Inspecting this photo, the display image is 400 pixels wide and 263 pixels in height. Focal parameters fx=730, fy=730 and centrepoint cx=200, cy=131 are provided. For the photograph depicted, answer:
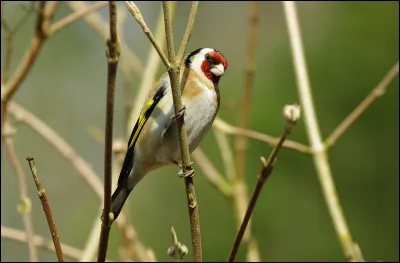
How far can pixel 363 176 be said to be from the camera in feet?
23.0

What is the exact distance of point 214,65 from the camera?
2486 mm

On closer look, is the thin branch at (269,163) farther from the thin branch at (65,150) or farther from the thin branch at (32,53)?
the thin branch at (65,150)

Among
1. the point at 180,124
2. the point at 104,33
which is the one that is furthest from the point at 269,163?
the point at 104,33

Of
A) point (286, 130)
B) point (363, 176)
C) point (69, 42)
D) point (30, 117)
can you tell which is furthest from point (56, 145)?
point (69, 42)

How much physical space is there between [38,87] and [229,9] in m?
3.22

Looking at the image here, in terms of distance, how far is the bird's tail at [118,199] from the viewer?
2127 millimetres

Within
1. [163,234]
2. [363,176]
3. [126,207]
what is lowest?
[126,207]

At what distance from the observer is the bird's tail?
213cm

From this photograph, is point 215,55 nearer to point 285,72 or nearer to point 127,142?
point 127,142

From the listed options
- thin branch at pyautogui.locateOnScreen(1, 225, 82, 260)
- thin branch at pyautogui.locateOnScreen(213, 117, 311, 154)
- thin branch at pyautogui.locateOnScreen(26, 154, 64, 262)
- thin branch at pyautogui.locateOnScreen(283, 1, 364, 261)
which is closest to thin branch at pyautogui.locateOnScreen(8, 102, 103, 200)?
thin branch at pyautogui.locateOnScreen(1, 225, 82, 260)

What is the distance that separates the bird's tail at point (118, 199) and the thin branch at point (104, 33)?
0.42 metres

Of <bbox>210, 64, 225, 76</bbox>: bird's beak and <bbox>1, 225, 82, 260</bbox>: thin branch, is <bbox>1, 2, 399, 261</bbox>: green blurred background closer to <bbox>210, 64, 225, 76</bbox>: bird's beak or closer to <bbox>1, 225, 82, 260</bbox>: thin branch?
<bbox>210, 64, 225, 76</bbox>: bird's beak

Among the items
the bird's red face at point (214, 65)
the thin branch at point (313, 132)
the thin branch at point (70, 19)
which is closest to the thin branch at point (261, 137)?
the thin branch at point (313, 132)

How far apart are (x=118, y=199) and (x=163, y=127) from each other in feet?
0.89
